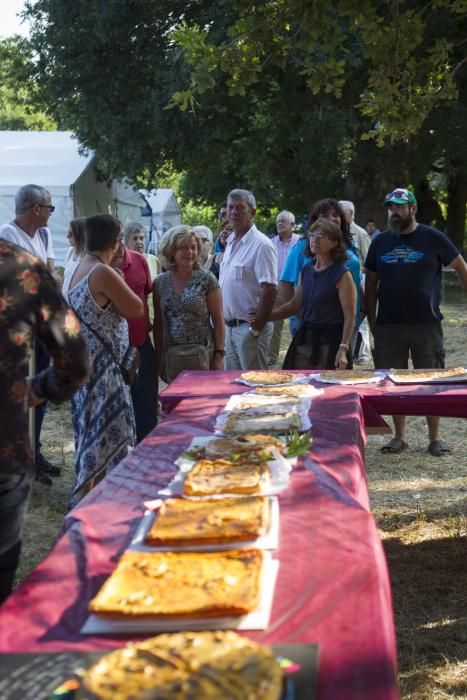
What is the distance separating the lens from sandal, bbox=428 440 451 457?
6.66 metres

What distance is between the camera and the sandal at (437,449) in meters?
6.66

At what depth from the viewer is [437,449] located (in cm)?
668

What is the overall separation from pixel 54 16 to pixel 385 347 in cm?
1576

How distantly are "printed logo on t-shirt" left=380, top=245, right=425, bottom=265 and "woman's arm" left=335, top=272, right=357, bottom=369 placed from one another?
65cm

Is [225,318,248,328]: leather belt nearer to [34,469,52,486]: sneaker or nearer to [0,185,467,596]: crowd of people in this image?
[0,185,467,596]: crowd of people

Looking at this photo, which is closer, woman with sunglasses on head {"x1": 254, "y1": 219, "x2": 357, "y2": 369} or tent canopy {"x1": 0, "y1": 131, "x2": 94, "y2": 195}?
woman with sunglasses on head {"x1": 254, "y1": 219, "x2": 357, "y2": 369}

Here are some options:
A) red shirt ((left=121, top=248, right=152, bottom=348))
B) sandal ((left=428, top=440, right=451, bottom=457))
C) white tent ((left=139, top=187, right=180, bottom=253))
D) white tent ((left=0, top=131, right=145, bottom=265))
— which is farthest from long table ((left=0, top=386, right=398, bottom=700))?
white tent ((left=139, top=187, right=180, bottom=253))

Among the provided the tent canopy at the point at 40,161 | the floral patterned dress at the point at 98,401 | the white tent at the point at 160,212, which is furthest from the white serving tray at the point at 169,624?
the white tent at the point at 160,212

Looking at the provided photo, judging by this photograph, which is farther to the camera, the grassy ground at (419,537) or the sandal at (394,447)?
the sandal at (394,447)

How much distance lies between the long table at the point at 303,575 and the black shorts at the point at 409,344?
9.92ft

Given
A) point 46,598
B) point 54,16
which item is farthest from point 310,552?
point 54,16

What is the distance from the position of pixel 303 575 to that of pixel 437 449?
15.9ft

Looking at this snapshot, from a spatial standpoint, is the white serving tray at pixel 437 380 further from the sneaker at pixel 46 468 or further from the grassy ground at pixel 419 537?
the sneaker at pixel 46 468

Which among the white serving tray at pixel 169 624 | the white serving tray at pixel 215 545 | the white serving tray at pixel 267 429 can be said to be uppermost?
the white serving tray at pixel 169 624
